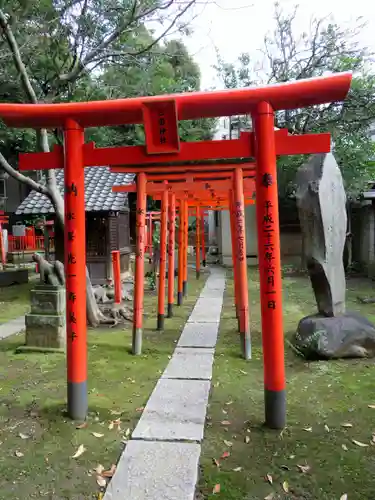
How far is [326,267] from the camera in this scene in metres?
6.12

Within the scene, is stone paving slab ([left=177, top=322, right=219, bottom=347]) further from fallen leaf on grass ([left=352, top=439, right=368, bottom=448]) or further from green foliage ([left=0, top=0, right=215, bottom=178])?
green foliage ([left=0, top=0, right=215, bottom=178])

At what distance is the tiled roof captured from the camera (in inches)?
491

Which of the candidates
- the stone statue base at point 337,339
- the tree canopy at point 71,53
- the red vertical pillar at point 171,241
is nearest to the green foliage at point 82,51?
the tree canopy at point 71,53

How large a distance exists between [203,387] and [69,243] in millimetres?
2258

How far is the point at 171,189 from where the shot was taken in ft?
25.7

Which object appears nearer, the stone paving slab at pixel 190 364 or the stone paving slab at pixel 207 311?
the stone paving slab at pixel 190 364

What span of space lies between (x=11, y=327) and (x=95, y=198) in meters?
5.62

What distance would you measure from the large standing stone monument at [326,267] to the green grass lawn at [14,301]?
6.38m

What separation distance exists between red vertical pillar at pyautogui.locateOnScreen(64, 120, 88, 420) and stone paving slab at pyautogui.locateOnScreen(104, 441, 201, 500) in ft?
2.73

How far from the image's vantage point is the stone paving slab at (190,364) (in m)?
5.26

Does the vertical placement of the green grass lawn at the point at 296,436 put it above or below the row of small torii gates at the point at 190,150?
below

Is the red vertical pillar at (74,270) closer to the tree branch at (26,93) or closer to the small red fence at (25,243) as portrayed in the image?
the tree branch at (26,93)

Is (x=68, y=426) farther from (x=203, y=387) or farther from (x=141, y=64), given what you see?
(x=141, y=64)

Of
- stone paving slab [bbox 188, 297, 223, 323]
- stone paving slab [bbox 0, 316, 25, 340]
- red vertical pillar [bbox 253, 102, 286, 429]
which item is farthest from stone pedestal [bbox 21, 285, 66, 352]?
red vertical pillar [bbox 253, 102, 286, 429]
